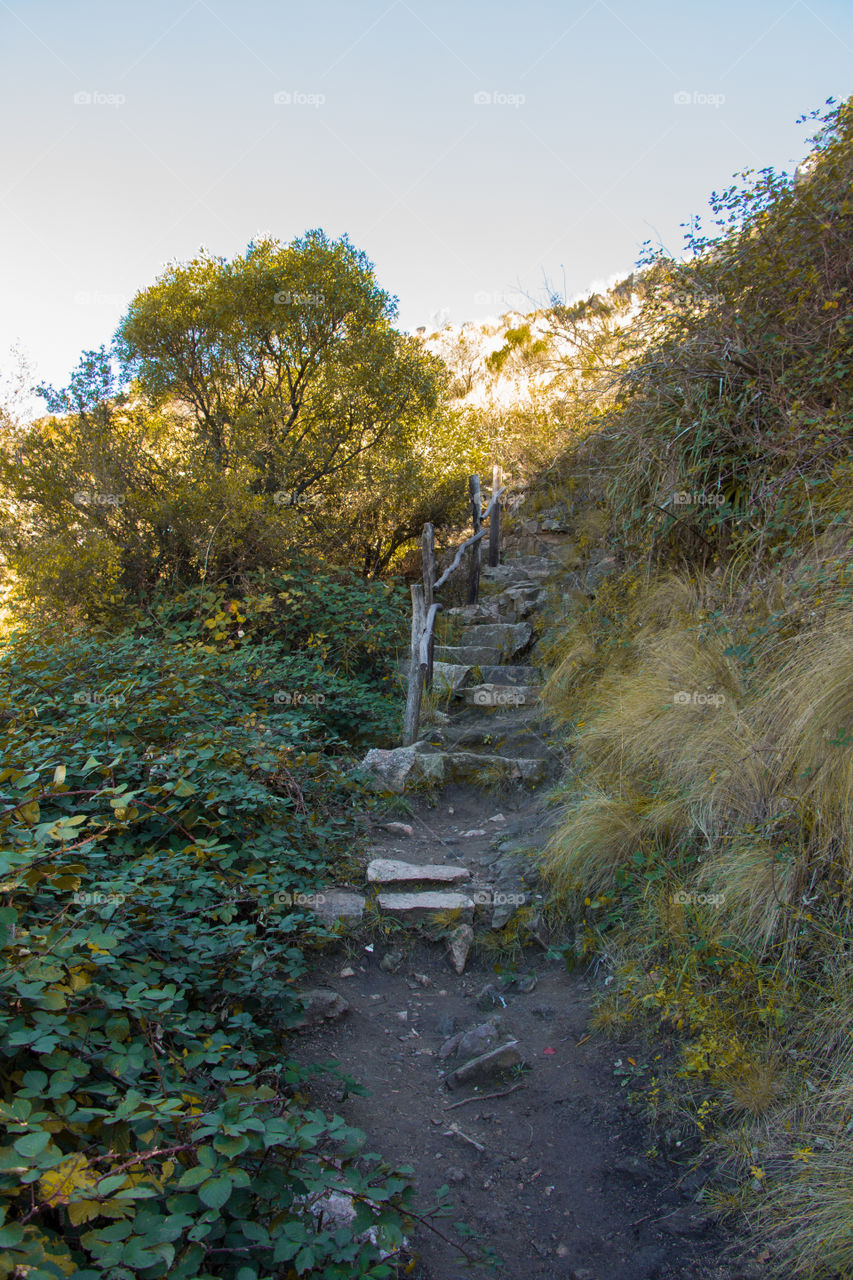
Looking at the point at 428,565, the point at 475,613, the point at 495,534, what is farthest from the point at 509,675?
the point at 495,534

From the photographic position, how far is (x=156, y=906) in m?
2.08

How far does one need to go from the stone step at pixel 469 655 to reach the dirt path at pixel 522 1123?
12.4 feet

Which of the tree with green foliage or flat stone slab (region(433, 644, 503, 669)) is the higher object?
the tree with green foliage

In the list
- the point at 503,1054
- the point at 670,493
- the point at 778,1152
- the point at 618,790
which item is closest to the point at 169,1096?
the point at 503,1054

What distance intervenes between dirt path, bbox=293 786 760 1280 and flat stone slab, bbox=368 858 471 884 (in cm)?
33

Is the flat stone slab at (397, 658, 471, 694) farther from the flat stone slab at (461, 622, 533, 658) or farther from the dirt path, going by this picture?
the dirt path

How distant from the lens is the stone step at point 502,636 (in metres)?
7.02

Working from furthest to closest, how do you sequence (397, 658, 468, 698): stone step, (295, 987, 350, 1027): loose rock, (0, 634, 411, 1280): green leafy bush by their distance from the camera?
(397, 658, 468, 698): stone step, (295, 987, 350, 1027): loose rock, (0, 634, 411, 1280): green leafy bush

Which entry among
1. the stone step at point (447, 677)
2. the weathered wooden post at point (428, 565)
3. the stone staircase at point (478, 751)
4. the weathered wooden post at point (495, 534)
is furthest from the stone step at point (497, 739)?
the weathered wooden post at point (495, 534)

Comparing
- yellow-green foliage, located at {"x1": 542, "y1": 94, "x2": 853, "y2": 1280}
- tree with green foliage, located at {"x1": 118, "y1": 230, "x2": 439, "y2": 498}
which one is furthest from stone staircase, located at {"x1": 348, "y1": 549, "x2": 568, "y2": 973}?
tree with green foliage, located at {"x1": 118, "y1": 230, "x2": 439, "y2": 498}

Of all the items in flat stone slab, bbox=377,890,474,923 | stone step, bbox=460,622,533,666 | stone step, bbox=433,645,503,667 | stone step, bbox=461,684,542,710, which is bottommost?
flat stone slab, bbox=377,890,474,923

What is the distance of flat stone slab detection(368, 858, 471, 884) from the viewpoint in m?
3.67

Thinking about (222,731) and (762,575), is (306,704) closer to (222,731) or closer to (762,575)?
(222,731)

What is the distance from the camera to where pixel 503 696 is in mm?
6082
